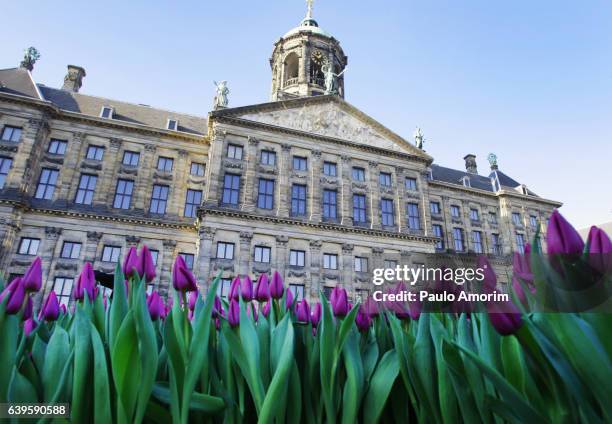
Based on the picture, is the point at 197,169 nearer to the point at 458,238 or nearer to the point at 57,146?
the point at 57,146

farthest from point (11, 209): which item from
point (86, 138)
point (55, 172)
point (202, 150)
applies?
point (202, 150)

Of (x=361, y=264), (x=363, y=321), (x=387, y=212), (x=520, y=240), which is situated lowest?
(x=363, y=321)

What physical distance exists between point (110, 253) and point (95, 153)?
302 inches

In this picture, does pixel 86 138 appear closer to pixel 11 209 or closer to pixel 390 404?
pixel 11 209

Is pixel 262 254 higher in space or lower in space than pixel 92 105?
lower

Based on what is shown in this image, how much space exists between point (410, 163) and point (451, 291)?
92.4 ft

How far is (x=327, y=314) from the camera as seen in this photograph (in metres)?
1.97

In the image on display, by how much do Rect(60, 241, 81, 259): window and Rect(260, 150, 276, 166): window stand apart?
43.3ft

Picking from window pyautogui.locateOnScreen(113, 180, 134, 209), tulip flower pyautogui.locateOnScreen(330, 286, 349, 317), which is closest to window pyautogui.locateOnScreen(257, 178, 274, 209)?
window pyautogui.locateOnScreen(113, 180, 134, 209)

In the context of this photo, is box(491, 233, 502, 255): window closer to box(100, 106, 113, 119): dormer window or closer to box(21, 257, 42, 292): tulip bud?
box(100, 106, 113, 119): dormer window

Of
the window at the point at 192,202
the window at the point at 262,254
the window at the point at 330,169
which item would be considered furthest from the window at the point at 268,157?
the window at the point at 262,254

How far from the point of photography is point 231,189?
23500 millimetres

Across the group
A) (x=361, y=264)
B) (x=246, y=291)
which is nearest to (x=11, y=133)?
(x=361, y=264)

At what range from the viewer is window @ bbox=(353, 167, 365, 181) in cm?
2681
